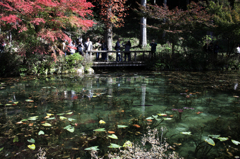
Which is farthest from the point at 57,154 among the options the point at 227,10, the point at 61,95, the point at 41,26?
the point at 227,10

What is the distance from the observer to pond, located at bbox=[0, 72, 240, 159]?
279cm

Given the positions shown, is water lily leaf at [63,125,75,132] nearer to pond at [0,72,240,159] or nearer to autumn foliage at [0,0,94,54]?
pond at [0,72,240,159]

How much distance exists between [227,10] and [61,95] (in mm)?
12060

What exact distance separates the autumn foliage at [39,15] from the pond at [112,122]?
12.3 ft

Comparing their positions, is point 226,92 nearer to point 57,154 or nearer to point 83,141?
point 83,141

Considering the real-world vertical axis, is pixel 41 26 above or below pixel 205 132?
above

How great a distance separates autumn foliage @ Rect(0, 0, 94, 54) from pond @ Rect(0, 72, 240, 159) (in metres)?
3.75

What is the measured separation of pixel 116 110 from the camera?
439cm

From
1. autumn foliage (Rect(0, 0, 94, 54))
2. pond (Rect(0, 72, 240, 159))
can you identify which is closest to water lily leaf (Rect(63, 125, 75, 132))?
pond (Rect(0, 72, 240, 159))

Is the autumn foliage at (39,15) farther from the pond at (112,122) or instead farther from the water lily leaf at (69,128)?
the water lily leaf at (69,128)

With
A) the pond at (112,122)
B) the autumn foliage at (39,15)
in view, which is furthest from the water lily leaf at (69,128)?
the autumn foliage at (39,15)

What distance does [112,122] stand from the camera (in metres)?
3.71

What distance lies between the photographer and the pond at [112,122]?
2.79m

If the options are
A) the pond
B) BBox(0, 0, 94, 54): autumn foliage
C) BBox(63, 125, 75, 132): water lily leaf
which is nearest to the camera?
the pond
